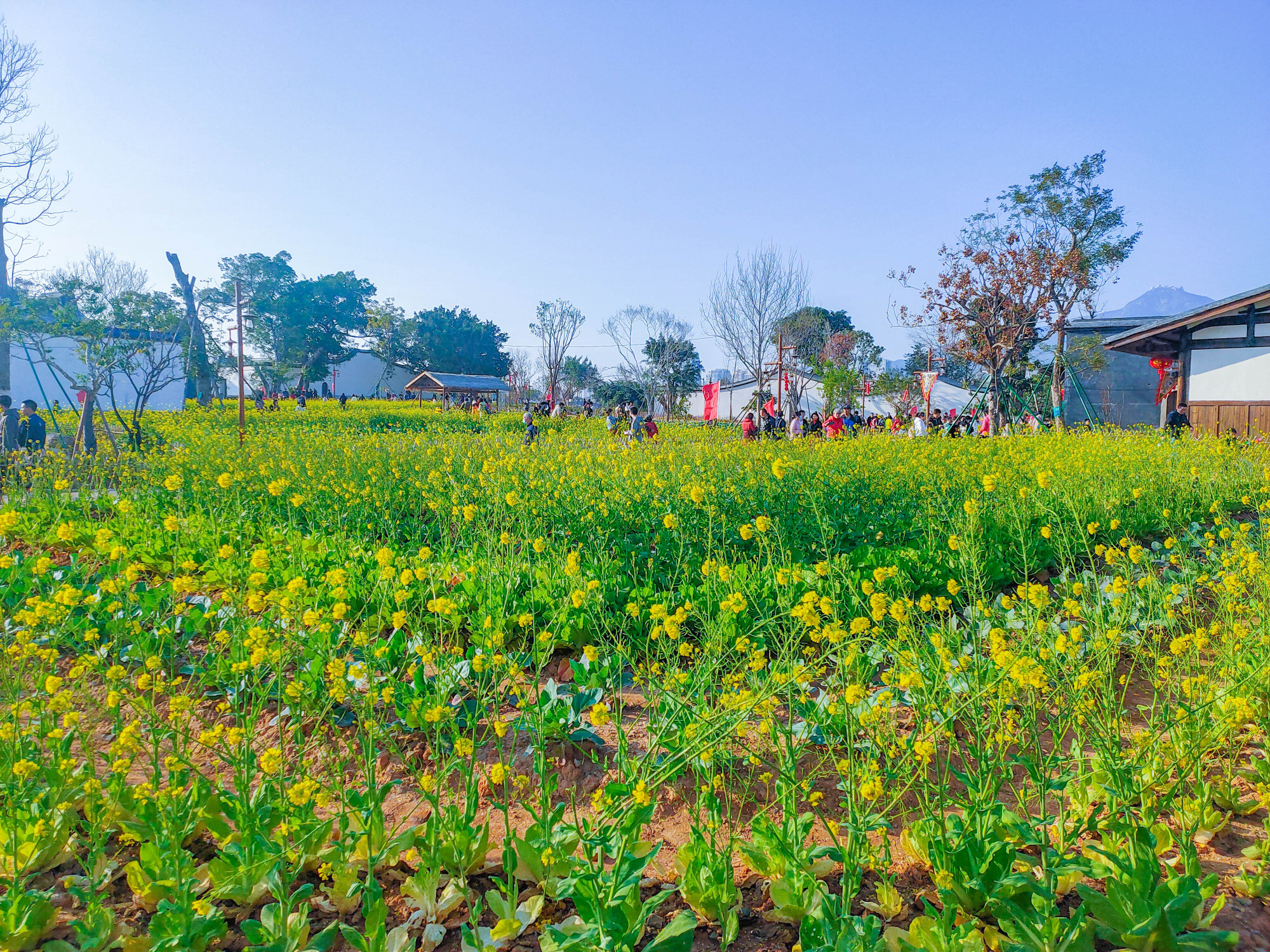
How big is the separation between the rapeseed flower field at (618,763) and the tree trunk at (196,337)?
39.3 ft

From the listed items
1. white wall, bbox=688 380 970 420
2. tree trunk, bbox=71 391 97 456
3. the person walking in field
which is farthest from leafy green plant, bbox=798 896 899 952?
white wall, bbox=688 380 970 420

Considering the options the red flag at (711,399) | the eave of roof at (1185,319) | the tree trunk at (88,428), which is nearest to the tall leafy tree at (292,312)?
the red flag at (711,399)

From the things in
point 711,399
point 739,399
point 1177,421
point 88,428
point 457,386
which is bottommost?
point 1177,421

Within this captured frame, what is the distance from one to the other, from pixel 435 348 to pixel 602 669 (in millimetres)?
58034

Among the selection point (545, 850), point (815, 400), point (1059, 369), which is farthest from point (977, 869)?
point (815, 400)

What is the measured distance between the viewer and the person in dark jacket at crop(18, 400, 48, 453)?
344 inches

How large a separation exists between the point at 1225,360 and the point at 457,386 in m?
42.8

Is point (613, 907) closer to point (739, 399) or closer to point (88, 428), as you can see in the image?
point (88, 428)

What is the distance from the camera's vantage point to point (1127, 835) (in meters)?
Answer: 1.74

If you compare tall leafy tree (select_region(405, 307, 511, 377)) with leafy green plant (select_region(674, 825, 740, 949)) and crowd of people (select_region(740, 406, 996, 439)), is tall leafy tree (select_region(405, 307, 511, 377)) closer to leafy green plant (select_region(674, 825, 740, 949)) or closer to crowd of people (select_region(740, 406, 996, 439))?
crowd of people (select_region(740, 406, 996, 439))

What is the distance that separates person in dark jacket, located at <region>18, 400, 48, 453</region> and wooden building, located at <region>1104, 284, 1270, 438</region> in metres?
16.6

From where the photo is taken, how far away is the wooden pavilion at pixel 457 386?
47.8 meters

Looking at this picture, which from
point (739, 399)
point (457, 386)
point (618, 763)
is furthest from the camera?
point (457, 386)

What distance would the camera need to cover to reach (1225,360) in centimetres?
1224
